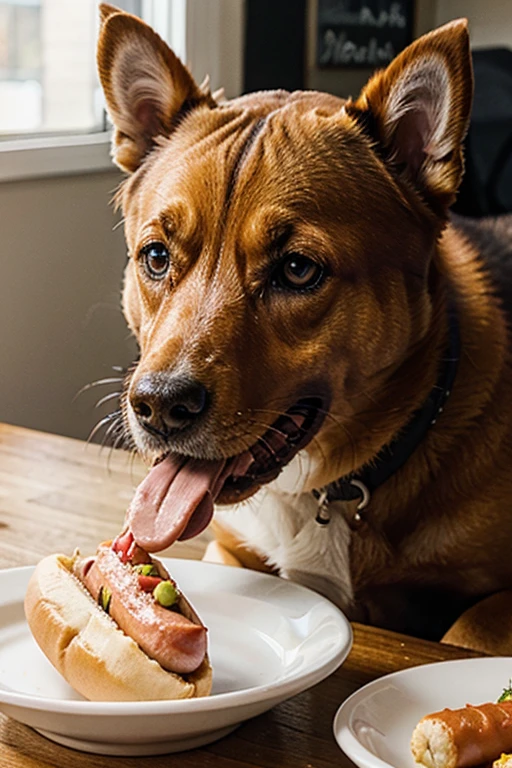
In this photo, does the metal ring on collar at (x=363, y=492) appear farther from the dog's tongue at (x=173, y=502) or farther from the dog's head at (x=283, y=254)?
the dog's tongue at (x=173, y=502)

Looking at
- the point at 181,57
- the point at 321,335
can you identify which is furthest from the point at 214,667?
the point at 181,57

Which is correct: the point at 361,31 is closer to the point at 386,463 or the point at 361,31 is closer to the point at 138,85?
the point at 138,85

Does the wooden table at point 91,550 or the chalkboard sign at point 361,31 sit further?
the chalkboard sign at point 361,31

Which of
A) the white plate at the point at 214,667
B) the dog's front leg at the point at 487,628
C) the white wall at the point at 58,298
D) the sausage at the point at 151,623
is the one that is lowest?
the white wall at the point at 58,298

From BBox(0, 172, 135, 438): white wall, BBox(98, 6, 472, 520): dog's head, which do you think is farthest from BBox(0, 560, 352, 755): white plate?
BBox(0, 172, 135, 438): white wall

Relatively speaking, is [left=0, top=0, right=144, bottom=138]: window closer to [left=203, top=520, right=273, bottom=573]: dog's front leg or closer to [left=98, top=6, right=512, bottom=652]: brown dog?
[left=98, top=6, right=512, bottom=652]: brown dog

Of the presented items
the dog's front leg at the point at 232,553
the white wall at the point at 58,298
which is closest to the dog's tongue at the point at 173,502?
the dog's front leg at the point at 232,553

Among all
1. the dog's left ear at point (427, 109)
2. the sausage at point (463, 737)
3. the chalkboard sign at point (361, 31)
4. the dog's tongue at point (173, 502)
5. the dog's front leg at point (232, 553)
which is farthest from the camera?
the chalkboard sign at point (361, 31)
